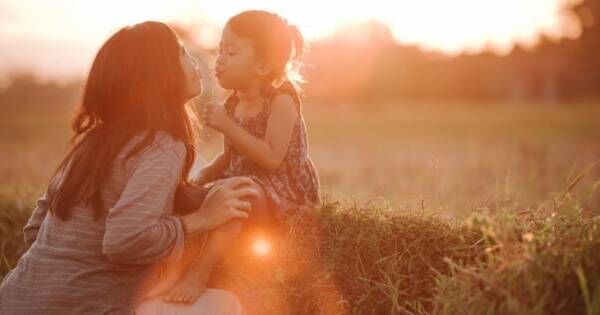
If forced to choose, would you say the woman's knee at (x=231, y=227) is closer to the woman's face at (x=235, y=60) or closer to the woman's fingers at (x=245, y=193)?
the woman's fingers at (x=245, y=193)

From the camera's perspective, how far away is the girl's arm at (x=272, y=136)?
417 cm

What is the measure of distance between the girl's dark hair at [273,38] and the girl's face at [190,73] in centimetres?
104

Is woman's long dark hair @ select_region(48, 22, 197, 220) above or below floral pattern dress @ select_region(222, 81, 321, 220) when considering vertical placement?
above

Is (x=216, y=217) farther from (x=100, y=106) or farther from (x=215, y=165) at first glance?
(x=215, y=165)

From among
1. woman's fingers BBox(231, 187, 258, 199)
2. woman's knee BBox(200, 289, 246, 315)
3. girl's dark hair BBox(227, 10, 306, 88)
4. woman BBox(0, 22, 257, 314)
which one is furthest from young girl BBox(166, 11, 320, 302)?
woman BBox(0, 22, 257, 314)

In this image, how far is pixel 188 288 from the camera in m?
3.48

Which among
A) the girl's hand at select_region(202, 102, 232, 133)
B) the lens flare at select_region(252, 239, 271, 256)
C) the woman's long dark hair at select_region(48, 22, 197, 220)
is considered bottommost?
the lens flare at select_region(252, 239, 271, 256)

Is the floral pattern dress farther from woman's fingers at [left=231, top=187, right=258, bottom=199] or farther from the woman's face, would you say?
woman's fingers at [left=231, top=187, right=258, bottom=199]

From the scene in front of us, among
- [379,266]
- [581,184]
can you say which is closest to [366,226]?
[379,266]

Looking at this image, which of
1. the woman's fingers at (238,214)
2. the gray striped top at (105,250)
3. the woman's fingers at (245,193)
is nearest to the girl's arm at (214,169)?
the woman's fingers at (245,193)

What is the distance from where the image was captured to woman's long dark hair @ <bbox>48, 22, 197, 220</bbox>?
3168 millimetres

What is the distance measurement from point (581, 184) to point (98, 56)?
8.60 m

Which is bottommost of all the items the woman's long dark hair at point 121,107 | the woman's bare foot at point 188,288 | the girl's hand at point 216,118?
the woman's bare foot at point 188,288

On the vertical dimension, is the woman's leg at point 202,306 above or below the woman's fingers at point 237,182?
below
